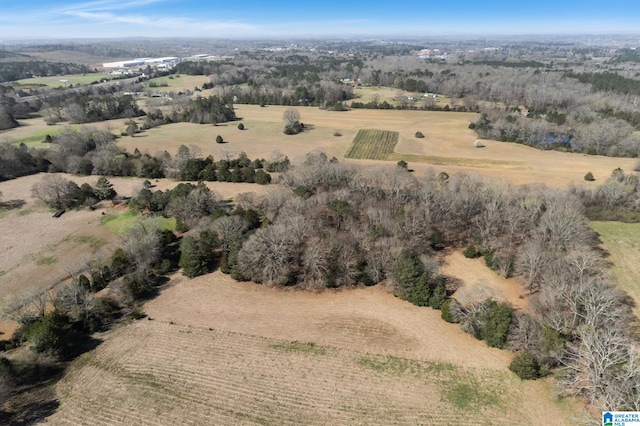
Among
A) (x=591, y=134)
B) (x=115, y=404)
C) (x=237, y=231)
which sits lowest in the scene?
(x=115, y=404)

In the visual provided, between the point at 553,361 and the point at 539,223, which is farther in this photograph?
the point at 539,223

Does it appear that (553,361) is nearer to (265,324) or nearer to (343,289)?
(343,289)

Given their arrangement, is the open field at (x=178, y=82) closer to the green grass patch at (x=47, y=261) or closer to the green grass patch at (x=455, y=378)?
the green grass patch at (x=47, y=261)

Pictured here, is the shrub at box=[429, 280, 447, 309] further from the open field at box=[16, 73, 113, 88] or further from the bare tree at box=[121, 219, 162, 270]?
the open field at box=[16, 73, 113, 88]

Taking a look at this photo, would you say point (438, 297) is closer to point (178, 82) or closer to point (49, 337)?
point (49, 337)

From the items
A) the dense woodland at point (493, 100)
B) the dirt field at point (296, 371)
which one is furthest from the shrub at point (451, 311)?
the dense woodland at point (493, 100)

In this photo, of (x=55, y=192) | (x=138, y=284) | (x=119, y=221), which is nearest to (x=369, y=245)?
(x=138, y=284)

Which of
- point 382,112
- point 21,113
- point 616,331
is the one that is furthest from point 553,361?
point 21,113
